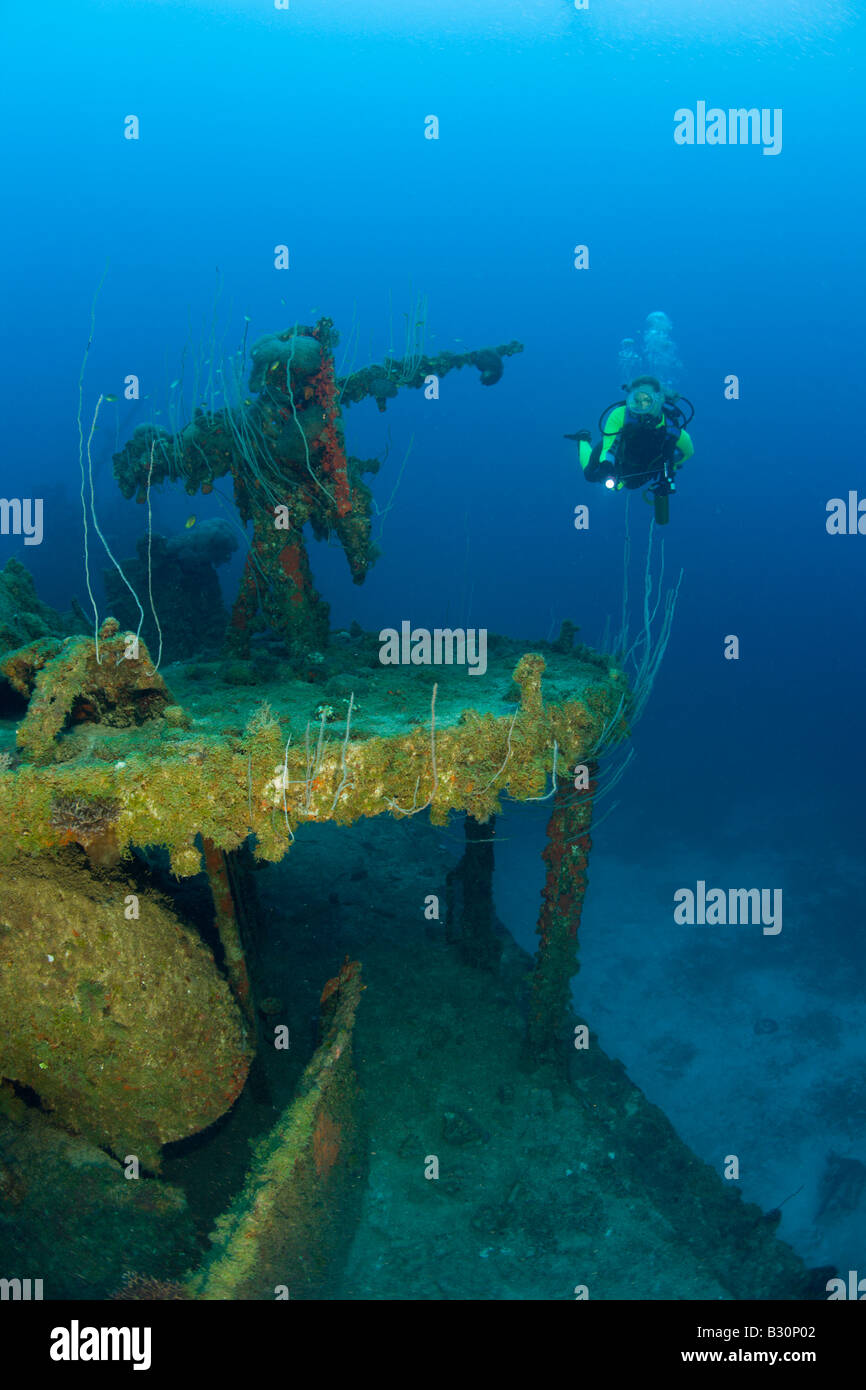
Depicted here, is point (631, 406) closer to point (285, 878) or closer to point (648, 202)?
point (285, 878)

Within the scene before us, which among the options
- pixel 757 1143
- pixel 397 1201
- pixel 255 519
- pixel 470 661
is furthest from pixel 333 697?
pixel 757 1143

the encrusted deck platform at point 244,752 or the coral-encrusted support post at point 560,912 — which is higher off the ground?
the encrusted deck platform at point 244,752

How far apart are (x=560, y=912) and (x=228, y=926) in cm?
321

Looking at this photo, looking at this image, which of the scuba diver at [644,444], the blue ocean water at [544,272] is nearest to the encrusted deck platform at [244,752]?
the scuba diver at [644,444]

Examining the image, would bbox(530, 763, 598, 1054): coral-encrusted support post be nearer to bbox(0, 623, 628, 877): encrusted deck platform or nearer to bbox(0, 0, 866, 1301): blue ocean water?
bbox(0, 623, 628, 877): encrusted deck platform

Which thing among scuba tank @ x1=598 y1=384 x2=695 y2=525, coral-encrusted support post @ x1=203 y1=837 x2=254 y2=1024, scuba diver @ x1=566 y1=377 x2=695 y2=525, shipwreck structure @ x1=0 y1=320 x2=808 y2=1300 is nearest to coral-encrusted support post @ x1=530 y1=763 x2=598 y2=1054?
shipwreck structure @ x1=0 y1=320 x2=808 y2=1300

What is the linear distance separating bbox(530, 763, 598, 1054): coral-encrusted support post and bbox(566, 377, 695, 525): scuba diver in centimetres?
501

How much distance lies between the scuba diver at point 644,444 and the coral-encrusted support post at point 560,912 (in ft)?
16.4

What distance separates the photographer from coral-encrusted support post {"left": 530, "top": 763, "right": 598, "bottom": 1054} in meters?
6.94

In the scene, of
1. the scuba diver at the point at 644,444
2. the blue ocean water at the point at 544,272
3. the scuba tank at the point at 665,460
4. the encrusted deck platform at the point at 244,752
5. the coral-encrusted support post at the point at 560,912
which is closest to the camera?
the encrusted deck platform at the point at 244,752

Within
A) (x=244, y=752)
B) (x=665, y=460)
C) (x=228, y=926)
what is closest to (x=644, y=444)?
(x=665, y=460)

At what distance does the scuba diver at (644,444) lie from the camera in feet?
33.5

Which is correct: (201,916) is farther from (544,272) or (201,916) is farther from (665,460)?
(544,272)

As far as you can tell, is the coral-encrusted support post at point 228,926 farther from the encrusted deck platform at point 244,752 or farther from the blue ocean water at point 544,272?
the blue ocean water at point 544,272
